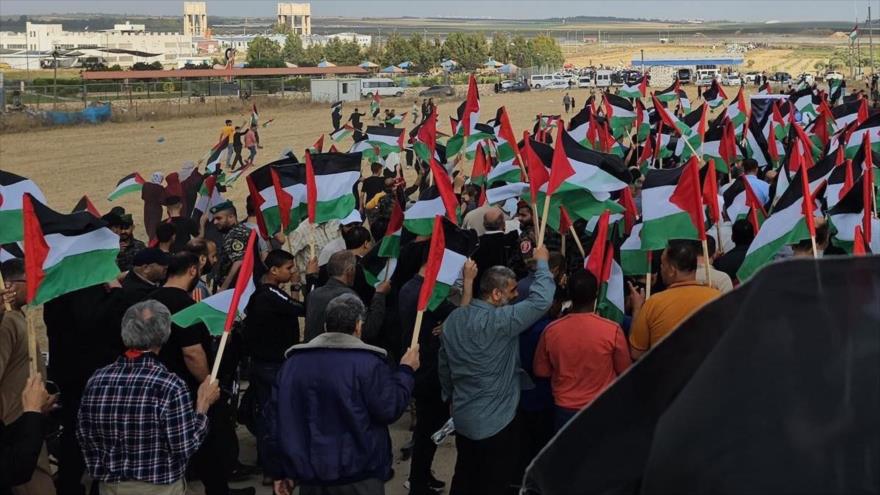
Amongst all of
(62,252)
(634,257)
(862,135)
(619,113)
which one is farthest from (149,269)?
(619,113)

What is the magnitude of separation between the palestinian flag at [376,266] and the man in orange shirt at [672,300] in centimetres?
250

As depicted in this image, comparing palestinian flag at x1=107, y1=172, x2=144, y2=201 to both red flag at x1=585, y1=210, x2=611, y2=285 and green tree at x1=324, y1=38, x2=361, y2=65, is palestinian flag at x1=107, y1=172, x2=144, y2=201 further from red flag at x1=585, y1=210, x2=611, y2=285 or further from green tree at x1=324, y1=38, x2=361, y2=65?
green tree at x1=324, y1=38, x2=361, y2=65

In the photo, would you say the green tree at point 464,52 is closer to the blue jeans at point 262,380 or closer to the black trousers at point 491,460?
the blue jeans at point 262,380

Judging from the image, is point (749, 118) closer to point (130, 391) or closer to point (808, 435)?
point (130, 391)

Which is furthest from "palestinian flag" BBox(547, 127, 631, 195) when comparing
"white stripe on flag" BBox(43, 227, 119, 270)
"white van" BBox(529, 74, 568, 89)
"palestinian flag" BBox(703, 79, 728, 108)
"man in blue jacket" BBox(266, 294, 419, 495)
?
Answer: "white van" BBox(529, 74, 568, 89)

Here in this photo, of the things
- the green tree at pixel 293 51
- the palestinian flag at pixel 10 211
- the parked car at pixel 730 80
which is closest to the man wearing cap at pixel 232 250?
the palestinian flag at pixel 10 211

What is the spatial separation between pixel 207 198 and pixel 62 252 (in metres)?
5.39

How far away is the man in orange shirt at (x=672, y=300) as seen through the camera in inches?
204

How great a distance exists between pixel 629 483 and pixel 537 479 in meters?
0.23

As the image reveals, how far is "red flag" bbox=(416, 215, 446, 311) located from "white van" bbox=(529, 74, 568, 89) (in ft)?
227

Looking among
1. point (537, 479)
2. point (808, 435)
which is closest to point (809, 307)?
point (808, 435)

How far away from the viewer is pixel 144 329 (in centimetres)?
457

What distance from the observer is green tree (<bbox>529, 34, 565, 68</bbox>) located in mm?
130900

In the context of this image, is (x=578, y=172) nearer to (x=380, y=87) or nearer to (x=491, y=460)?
(x=491, y=460)
